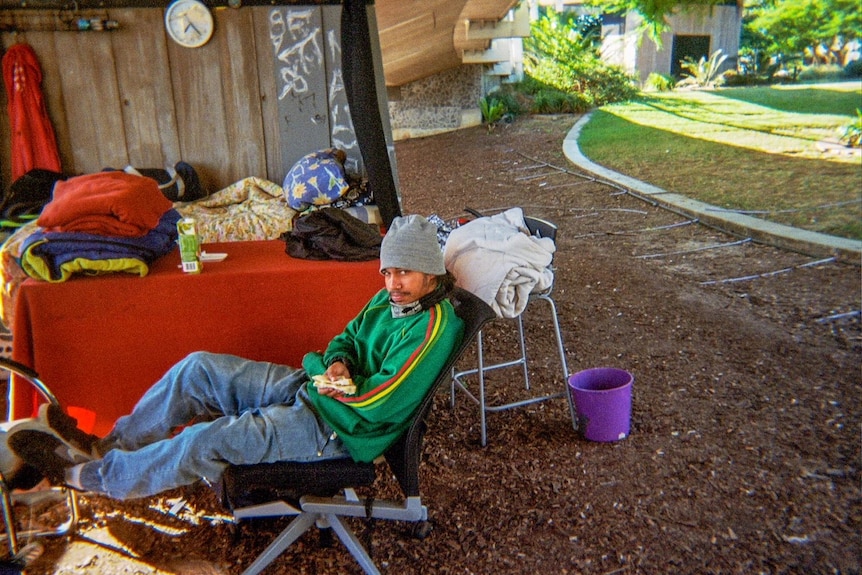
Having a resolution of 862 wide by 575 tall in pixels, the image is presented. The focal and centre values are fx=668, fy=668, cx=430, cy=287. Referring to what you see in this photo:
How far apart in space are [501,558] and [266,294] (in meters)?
1.39

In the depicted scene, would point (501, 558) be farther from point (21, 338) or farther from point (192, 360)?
point (21, 338)

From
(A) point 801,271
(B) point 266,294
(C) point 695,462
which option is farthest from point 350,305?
(A) point 801,271

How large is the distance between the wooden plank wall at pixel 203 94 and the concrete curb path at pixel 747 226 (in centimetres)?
355

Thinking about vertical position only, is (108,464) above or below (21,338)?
below

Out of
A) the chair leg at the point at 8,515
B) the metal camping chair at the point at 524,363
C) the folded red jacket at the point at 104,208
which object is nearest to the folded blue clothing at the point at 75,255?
the folded red jacket at the point at 104,208

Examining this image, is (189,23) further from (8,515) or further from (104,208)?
(8,515)

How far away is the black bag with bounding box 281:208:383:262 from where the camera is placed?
2912 mm

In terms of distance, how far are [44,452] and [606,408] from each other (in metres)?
2.12

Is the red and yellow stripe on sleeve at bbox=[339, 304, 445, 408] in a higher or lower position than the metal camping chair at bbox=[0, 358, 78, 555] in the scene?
higher

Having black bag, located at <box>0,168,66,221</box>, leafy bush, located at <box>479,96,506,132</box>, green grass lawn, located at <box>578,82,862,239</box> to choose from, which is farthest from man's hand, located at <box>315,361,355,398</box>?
leafy bush, located at <box>479,96,506,132</box>

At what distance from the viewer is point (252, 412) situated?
2176 mm

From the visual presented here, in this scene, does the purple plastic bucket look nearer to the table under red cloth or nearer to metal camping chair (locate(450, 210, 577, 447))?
metal camping chair (locate(450, 210, 577, 447))

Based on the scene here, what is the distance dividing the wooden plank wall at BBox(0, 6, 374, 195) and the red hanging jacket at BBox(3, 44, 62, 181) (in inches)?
3.5

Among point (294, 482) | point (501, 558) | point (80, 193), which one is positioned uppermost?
point (80, 193)
